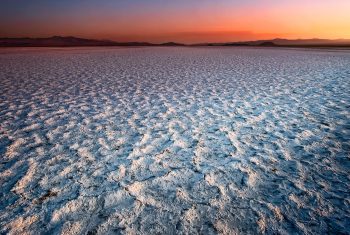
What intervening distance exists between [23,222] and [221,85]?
6.61m

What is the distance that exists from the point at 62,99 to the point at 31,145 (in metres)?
2.73

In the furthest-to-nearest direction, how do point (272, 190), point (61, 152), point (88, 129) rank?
point (88, 129) < point (61, 152) < point (272, 190)

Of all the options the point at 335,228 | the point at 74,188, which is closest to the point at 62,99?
the point at 74,188

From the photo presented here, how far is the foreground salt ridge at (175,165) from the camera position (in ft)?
7.22

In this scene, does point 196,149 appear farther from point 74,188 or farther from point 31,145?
point 31,145

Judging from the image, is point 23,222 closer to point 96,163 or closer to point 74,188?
point 74,188

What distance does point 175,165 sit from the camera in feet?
10.2

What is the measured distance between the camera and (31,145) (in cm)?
358

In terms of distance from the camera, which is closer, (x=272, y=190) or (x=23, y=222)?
(x=23, y=222)

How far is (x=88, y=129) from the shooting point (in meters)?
4.17

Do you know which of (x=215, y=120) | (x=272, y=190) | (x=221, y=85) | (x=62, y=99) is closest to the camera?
(x=272, y=190)

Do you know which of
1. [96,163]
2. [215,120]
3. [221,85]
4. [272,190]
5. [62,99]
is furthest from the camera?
[221,85]

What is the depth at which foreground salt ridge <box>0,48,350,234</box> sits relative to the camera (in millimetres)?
2201

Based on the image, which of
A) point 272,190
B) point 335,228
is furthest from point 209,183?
point 335,228
